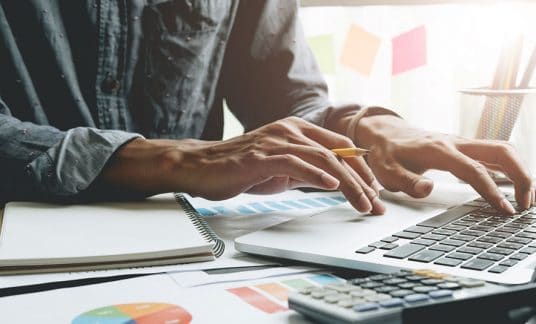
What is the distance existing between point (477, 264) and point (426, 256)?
40 mm

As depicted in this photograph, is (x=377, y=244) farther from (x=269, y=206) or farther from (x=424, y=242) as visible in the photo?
(x=269, y=206)

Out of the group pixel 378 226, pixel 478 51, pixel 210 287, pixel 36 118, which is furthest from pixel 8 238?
pixel 478 51

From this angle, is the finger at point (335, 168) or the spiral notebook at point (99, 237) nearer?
the spiral notebook at point (99, 237)

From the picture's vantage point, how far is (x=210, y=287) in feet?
1.63

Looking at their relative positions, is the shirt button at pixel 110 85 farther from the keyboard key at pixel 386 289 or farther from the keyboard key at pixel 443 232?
the keyboard key at pixel 386 289

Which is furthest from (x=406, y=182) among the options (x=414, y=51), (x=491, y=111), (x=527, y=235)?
(x=414, y=51)

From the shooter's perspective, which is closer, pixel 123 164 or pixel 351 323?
pixel 351 323

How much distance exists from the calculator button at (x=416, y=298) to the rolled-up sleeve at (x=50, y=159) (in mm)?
439

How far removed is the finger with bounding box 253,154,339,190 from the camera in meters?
0.68

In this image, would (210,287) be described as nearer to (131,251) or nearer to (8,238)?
(131,251)

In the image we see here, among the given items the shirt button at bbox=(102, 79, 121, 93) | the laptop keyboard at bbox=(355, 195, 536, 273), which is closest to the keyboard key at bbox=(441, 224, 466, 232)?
the laptop keyboard at bbox=(355, 195, 536, 273)

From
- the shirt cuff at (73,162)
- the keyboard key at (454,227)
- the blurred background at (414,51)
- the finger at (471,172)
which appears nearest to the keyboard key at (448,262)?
the keyboard key at (454,227)

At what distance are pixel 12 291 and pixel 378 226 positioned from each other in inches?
12.9

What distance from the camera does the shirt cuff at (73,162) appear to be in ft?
2.37
